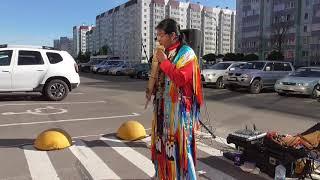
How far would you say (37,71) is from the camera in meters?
14.2

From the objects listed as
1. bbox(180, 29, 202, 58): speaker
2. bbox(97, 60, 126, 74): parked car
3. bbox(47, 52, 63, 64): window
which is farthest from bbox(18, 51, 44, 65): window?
bbox(97, 60, 126, 74): parked car

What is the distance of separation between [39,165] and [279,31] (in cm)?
8795

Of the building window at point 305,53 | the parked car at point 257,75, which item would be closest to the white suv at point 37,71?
the parked car at point 257,75

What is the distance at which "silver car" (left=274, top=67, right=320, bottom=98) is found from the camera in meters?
18.1

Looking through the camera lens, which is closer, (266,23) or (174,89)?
(174,89)

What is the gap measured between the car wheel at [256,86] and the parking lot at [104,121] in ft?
13.5

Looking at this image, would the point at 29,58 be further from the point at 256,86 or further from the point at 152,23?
the point at 152,23

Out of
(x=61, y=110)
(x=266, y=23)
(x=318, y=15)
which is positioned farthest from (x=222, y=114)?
(x=266, y=23)

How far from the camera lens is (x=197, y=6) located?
376ft

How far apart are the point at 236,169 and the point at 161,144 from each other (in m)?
2.08

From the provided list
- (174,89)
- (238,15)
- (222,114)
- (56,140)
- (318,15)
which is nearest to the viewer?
(174,89)

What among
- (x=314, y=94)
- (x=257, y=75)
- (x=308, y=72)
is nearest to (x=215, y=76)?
(x=257, y=75)

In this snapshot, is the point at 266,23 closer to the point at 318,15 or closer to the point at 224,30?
the point at 318,15

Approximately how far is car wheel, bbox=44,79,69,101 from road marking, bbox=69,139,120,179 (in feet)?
23.1
